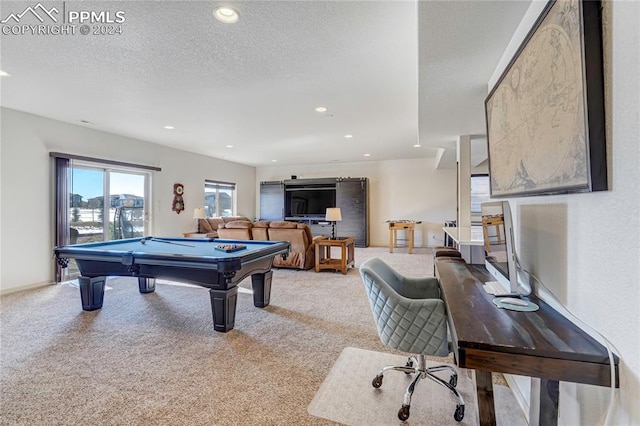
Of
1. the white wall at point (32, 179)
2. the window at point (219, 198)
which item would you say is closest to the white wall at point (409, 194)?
the window at point (219, 198)

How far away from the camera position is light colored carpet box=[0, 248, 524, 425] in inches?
69.4

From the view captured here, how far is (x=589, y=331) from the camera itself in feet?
3.51

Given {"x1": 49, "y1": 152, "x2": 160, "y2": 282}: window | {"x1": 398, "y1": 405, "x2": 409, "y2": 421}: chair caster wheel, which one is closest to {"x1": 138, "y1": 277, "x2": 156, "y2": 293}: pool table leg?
{"x1": 49, "y1": 152, "x2": 160, "y2": 282}: window

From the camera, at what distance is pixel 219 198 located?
8586 mm

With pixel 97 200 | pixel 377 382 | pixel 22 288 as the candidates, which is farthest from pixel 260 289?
pixel 97 200

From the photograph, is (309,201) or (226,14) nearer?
(226,14)

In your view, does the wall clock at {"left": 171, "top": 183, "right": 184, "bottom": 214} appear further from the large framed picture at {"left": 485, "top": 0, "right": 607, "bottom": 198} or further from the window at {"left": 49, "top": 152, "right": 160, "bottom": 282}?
the large framed picture at {"left": 485, "top": 0, "right": 607, "bottom": 198}

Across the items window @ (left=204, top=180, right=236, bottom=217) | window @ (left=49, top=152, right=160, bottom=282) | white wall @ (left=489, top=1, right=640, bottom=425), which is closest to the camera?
white wall @ (left=489, top=1, right=640, bottom=425)

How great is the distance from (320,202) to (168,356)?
688 cm

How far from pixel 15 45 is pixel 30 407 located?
2.74 m

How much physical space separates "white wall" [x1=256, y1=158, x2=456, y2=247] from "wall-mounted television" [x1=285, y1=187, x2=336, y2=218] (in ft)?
2.78

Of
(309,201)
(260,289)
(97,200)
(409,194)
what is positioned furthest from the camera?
(309,201)

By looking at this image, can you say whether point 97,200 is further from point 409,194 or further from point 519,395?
point 409,194

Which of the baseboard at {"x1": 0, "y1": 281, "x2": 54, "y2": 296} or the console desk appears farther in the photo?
the baseboard at {"x1": 0, "y1": 281, "x2": 54, "y2": 296}
